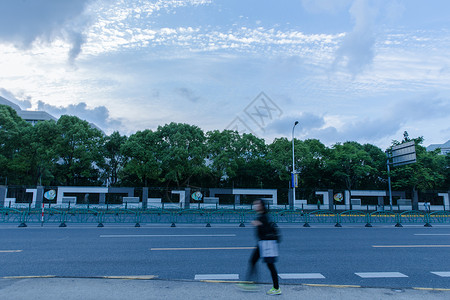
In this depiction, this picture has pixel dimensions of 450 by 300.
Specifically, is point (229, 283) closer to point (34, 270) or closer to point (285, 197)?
point (34, 270)

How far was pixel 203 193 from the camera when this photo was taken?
1382 inches

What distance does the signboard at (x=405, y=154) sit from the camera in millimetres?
25453

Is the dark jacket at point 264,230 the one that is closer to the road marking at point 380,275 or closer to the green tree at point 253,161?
the road marking at point 380,275

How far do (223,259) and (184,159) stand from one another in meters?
28.1

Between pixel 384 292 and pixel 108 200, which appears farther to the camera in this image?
pixel 108 200

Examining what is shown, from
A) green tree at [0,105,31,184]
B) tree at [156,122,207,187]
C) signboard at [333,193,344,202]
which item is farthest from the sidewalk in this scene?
green tree at [0,105,31,184]

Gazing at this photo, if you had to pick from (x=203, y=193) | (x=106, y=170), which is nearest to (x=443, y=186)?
(x=203, y=193)

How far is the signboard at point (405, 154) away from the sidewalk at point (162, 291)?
2353 cm

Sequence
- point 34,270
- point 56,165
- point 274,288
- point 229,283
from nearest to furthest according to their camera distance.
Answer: point 274,288, point 229,283, point 34,270, point 56,165

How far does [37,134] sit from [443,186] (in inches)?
2188

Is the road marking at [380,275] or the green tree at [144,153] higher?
the green tree at [144,153]

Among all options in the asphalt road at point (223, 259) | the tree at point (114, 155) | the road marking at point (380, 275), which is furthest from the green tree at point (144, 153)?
the road marking at point (380, 275)

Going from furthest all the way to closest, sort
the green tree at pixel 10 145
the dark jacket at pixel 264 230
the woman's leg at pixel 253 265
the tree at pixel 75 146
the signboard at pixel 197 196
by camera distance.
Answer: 1. the tree at pixel 75 146
2. the green tree at pixel 10 145
3. the signboard at pixel 197 196
4. the woman's leg at pixel 253 265
5. the dark jacket at pixel 264 230

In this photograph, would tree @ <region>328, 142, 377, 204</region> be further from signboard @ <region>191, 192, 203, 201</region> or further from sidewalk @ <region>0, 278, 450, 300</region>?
sidewalk @ <region>0, 278, 450, 300</region>
